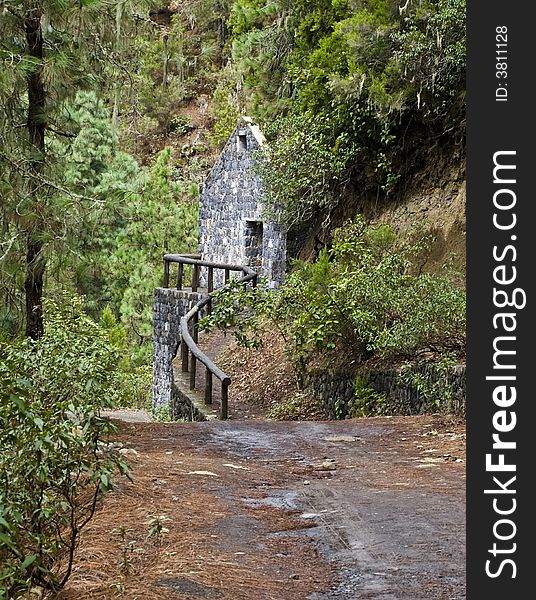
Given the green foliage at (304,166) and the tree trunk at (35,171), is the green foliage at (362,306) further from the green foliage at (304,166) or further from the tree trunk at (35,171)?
the tree trunk at (35,171)

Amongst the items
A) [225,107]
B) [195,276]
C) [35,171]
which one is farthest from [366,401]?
[225,107]

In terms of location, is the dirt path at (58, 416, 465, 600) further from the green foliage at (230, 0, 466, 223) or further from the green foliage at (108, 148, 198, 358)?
the green foliage at (108, 148, 198, 358)

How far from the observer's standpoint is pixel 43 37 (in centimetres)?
1220

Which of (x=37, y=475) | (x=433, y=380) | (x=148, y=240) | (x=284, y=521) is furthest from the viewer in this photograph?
(x=148, y=240)

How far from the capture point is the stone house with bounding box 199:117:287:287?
20812 millimetres

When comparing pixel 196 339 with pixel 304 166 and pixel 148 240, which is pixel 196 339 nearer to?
pixel 304 166

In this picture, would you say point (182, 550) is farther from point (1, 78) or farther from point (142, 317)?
point (142, 317)

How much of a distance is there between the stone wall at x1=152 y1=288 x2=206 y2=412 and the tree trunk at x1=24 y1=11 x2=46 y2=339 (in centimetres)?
950

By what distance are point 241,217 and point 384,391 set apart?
10.5 m

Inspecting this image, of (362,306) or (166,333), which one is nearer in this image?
(362,306)

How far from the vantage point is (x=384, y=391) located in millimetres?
12195

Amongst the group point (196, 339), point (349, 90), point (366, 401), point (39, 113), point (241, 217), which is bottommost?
point (366, 401)

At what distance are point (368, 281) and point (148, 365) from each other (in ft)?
59.3

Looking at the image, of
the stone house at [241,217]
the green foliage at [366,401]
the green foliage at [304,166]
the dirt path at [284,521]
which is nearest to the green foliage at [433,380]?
the green foliage at [366,401]
